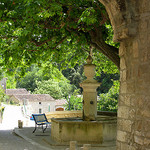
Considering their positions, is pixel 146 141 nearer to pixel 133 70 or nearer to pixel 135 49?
pixel 133 70

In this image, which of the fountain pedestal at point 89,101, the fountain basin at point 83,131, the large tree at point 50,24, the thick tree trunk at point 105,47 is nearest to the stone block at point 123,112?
the large tree at point 50,24

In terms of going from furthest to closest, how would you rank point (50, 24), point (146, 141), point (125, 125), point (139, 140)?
1. point (50, 24)
2. point (125, 125)
3. point (139, 140)
4. point (146, 141)

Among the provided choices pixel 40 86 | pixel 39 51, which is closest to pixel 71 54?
pixel 39 51

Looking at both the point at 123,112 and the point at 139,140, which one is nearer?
the point at 139,140

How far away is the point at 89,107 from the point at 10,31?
14.5 ft

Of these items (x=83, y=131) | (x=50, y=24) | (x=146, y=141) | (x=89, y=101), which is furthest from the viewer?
(x=50, y=24)

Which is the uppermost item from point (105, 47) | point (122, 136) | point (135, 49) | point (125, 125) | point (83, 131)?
point (105, 47)

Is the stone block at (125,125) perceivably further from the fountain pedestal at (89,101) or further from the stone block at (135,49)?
the fountain pedestal at (89,101)

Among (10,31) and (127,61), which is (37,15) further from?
(127,61)

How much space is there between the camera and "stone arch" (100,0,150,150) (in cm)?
441

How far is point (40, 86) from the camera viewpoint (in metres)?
62.4

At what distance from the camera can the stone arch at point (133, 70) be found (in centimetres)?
441

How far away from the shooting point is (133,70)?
4.69 meters

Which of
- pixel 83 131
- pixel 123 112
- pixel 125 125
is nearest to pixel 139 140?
pixel 125 125
